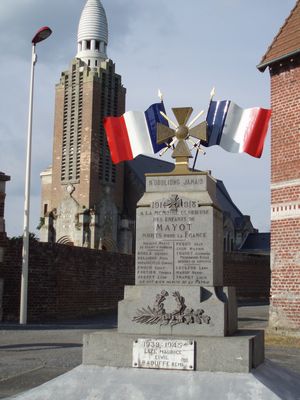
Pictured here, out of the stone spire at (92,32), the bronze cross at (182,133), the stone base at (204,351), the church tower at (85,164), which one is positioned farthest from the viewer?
the stone spire at (92,32)

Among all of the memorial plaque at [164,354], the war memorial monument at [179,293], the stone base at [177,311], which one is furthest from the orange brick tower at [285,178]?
the memorial plaque at [164,354]

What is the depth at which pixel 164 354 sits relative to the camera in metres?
7.00

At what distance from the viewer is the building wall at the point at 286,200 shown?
1450 centimetres

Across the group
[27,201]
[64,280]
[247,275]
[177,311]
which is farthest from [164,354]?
[247,275]

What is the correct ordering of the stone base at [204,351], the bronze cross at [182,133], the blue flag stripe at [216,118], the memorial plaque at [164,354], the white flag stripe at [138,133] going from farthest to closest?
the white flag stripe at [138,133]
the blue flag stripe at [216,118]
the bronze cross at [182,133]
the memorial plaque at [164,354]
the stone base at [204,351]

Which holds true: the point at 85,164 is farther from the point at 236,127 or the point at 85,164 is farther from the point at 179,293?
the point at 179,293

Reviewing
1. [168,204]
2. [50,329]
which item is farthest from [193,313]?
[50,329]

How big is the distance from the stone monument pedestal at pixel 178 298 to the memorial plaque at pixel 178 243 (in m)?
0.01

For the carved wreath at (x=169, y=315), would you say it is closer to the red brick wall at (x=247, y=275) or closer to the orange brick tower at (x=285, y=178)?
the orange brick tower at (x=285, y=178)

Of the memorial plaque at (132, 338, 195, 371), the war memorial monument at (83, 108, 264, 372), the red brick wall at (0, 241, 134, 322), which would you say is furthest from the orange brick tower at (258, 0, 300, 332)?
the memorial plaque at (132, 338, 195, 371)

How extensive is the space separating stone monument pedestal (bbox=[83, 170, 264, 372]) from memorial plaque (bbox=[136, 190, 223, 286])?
0.5 inches

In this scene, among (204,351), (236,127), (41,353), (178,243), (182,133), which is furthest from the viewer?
(41,353)

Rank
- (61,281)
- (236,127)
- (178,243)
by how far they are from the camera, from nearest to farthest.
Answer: (178,243) → (236,127) → (61,281)

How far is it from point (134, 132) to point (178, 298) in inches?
118
